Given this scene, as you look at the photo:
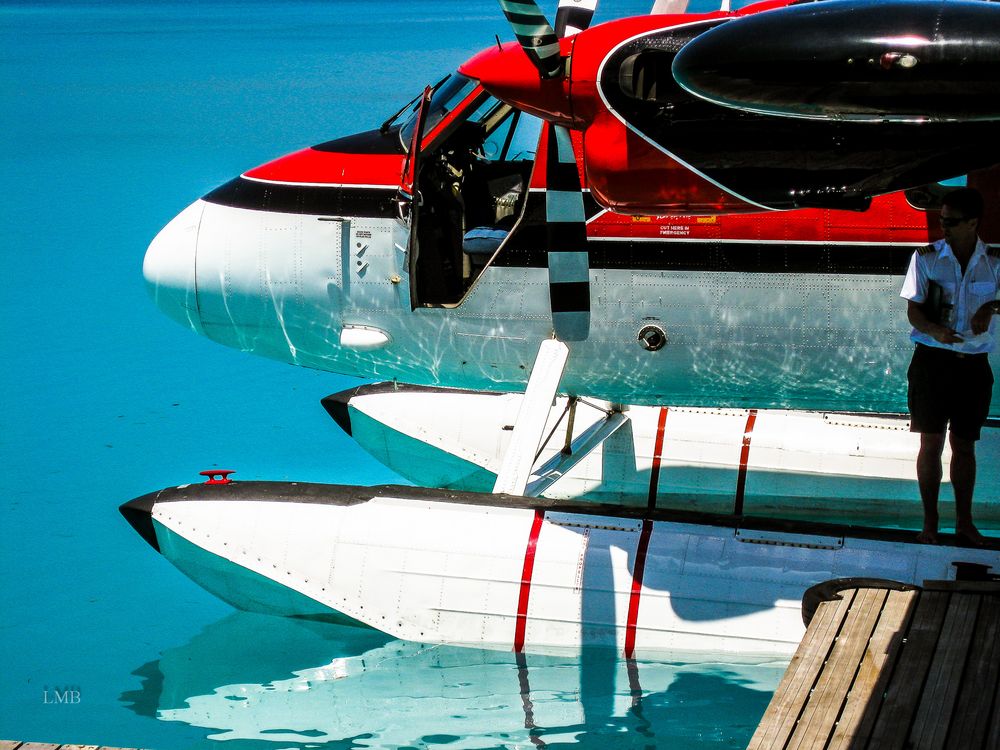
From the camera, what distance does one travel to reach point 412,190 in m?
6.40

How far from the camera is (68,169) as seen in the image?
17.6 m

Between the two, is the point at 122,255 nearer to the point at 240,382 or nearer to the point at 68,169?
the point at 240,382

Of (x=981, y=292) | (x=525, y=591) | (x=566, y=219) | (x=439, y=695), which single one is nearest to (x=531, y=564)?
(x=525, y=591)

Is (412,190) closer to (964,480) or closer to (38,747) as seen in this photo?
(964,480)

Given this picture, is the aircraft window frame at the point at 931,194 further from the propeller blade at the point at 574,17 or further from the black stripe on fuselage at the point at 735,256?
the propeller blade at the point at 574,17

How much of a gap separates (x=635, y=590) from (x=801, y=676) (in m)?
1.81

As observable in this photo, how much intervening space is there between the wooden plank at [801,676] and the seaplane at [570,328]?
103cm

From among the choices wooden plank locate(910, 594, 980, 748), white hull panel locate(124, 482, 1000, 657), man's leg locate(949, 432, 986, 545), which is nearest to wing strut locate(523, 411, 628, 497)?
white hull panel locate(124, 482, 1000, 657)

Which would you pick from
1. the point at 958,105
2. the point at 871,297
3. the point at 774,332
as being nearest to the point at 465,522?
the point at 774,332

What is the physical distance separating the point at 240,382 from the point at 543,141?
16.7 ft

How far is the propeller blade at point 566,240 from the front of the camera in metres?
5.90

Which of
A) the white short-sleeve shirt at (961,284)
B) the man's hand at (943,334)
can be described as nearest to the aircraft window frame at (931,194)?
the white short-sleeve shirt at (961,284)

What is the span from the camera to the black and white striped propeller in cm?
590

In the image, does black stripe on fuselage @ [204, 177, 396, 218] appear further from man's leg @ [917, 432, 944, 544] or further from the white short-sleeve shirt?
man's leg @ [917, 432, 944, 544]
